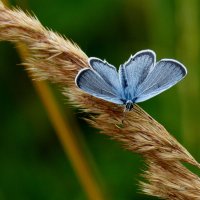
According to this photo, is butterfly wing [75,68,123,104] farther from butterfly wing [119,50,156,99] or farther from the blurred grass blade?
the blurred grass blade

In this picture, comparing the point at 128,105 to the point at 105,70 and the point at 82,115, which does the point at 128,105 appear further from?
the point at 82,115

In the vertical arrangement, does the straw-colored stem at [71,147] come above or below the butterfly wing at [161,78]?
below

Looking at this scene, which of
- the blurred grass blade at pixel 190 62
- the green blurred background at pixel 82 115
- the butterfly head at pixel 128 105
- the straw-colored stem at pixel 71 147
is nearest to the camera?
the butterfly head at pixel 128 105

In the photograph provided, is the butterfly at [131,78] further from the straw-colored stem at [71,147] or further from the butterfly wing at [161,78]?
the straw-colored stem at [71,147]

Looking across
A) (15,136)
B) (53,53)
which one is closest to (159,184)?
(53,53)

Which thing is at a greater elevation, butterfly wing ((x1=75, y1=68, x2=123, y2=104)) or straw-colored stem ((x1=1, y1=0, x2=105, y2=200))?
butterfly wing ((x1=75, y1=68, x2=123, y2=104))

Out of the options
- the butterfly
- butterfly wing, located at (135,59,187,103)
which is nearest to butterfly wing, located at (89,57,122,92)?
the butterfly

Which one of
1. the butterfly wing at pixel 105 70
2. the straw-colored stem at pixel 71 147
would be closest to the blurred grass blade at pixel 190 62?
the straw-colored stem at pixel 71 147
